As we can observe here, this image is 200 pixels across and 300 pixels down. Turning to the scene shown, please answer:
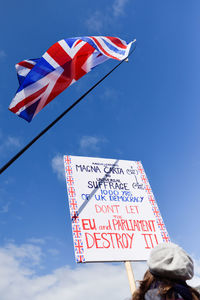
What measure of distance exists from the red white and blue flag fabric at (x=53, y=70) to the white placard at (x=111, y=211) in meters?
1.63

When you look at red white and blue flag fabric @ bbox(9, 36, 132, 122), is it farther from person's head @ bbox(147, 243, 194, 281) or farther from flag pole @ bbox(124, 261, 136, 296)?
person's head @ bbox(147, 243, 194, 281)

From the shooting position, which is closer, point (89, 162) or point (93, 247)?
point (93, 247)

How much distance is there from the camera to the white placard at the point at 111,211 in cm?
482

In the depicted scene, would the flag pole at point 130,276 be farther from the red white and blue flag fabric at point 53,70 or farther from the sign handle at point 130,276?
the red white and blue flag fabric at point 53,70

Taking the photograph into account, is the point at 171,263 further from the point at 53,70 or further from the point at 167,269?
the point at 53,70

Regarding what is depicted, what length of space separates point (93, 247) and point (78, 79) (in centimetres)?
386

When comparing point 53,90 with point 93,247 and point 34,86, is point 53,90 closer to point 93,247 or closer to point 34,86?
point 34,86

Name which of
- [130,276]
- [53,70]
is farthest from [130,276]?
[53,70]

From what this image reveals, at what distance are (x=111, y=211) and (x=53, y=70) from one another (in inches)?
136

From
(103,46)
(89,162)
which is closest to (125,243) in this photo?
(89,162)

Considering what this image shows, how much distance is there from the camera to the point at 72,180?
5676 mm

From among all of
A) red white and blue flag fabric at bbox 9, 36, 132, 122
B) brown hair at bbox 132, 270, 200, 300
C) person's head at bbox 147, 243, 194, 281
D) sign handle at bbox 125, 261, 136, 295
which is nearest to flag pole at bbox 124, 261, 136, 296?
sign handle at bbox 125, 261, 136, 295

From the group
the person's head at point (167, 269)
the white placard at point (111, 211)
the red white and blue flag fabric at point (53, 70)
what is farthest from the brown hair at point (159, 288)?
the red white and blue flag fabric at point (53, 70)

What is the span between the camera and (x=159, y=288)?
1.61 metres
